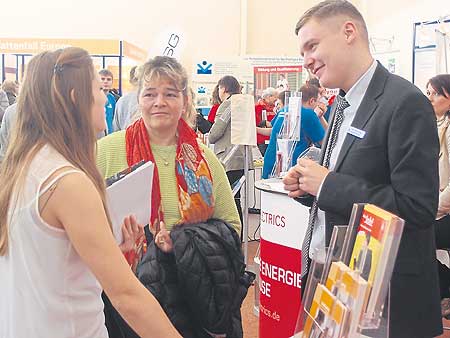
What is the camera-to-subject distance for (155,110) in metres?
1.97

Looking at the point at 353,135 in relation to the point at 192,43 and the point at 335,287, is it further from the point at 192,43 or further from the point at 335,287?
the point at 192,43

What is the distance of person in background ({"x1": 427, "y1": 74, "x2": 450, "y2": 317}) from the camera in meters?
3.12

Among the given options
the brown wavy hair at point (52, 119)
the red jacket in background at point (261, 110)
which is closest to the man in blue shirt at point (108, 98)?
the red jacket in background at point (261, 110)

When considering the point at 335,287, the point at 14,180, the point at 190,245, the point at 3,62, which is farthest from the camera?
the point at 3,62

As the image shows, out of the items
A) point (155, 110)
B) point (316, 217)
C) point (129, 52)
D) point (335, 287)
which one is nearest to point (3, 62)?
point (129, 52)

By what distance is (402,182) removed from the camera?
131 centimetres

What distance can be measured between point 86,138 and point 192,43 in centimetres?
1097

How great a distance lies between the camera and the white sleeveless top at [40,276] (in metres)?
1.10

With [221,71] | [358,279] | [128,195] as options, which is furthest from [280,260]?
[221,71]

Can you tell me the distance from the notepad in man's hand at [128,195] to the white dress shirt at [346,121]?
1.55ft

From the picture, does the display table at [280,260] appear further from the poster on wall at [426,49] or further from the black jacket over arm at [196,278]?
the poster on wall at [426,49]

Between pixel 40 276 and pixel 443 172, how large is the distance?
9.06 ft

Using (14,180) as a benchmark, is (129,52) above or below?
above

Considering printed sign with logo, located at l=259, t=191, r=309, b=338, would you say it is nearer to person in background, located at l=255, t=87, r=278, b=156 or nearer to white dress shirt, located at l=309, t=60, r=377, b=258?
white dress shirt, located at l=309, t=60, r=377, b=258
